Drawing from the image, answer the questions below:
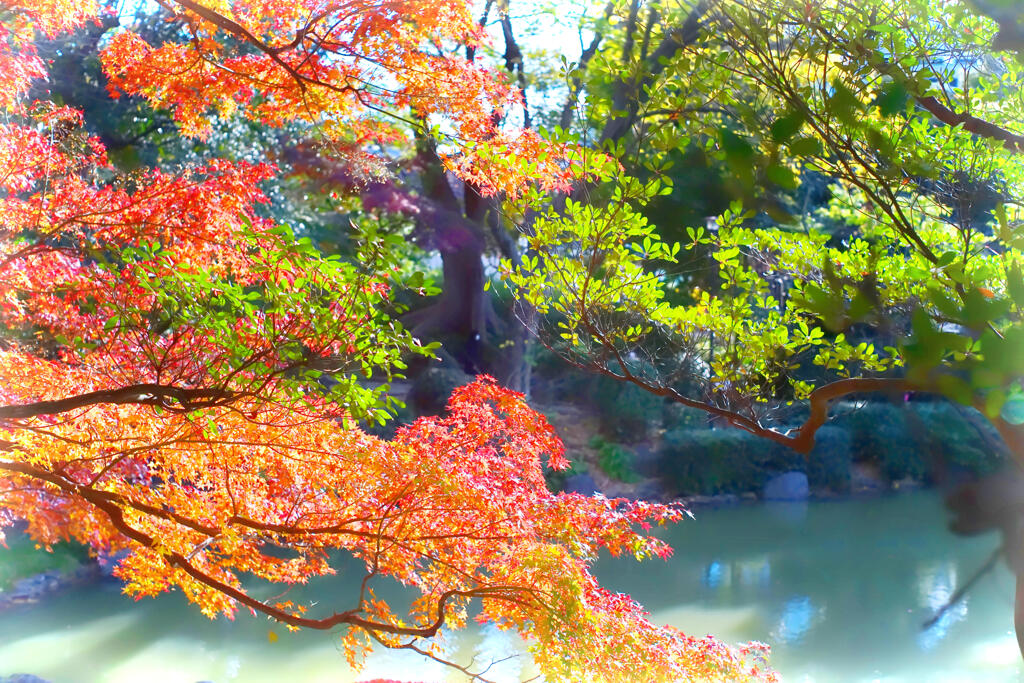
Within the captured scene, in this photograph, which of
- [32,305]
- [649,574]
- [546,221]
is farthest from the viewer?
[649,574]

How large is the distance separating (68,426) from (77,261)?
1.03m

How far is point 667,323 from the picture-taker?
10.8 feet

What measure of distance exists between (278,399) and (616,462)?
8299 millimetres

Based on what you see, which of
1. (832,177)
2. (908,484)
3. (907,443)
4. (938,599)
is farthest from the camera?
(908,484)

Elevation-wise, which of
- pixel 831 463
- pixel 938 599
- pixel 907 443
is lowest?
pixel 938 599

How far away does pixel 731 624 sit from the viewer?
20.4ft

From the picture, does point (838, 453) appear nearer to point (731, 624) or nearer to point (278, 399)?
point (731, 624)

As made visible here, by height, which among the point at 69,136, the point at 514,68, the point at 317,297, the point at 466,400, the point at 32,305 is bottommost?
the point at 317,297

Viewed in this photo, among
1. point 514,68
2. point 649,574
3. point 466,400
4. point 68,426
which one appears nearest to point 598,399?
point 649,574

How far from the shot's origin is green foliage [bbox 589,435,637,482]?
1014cm

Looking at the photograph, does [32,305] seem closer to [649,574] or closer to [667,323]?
[667,323]

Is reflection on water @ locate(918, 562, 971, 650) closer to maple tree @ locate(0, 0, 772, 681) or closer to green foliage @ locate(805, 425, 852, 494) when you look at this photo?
green foliage @ locate(805, 425, 852, 494)

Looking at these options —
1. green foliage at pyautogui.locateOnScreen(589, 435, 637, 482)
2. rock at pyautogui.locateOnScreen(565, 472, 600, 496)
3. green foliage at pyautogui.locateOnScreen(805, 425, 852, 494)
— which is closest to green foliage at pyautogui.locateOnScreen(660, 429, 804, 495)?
green foliage at pyautogui.locateOnScreen(805, 425, 852, 494)

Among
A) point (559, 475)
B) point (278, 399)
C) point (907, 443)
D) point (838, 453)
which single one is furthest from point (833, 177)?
point (907, 443)
